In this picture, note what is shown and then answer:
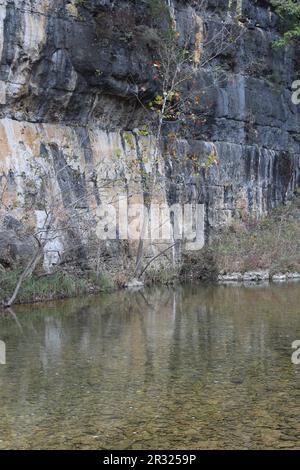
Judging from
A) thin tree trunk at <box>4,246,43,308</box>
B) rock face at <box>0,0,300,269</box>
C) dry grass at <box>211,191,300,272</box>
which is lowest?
dry grass at <box>211,191,300,272</box>

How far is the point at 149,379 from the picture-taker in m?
8.49

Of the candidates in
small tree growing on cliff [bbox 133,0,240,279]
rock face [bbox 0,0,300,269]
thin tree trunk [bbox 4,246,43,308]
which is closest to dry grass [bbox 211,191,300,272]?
rock face [bbox 0,0,300,269]

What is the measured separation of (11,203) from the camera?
58.9 feet

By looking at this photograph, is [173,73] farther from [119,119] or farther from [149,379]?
[149,379]

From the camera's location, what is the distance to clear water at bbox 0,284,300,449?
20.9 ft

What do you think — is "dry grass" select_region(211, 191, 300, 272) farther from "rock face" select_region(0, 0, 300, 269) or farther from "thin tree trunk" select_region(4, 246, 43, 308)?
"thin tree trunk" select_region(4, 246, 43, 308)

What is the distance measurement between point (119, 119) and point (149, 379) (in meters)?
15.0

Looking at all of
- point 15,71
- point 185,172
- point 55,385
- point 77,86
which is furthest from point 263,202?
point 55,385

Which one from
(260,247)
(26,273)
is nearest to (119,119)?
(260,247)

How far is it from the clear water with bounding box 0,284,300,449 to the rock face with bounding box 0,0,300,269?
4.60m

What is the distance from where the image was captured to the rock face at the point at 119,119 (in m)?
18.7

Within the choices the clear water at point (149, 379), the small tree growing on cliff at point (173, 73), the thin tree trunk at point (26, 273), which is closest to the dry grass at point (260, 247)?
the small tree growing on cliff at point (173, 73)

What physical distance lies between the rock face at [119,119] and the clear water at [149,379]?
4.60 meters

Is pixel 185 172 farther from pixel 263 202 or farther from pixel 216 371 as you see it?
pixel 216 371
